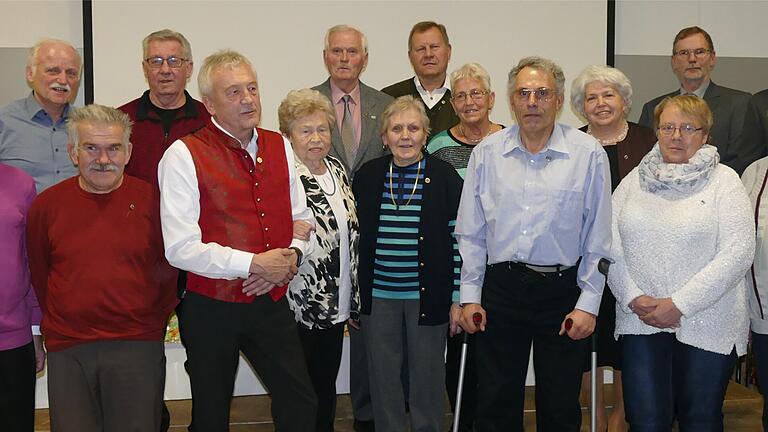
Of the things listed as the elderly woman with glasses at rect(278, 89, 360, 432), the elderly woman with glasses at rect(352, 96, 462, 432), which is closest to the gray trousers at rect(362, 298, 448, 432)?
the elderly woman with glasses at rect(352, 96, 462, 432)

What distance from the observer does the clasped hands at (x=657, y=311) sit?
3104 mm

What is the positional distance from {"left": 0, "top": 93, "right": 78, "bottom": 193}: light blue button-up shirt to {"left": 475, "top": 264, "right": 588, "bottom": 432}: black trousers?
6.56 feet

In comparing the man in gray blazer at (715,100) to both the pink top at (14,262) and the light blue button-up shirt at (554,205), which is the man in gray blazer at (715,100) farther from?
the pink top at (14,262)

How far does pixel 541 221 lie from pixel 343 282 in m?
0.91

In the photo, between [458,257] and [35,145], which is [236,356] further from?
[35,145]

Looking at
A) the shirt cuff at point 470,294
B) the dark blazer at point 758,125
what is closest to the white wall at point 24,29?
the shirt cuff at point 470,294

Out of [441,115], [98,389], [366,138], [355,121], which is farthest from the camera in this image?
[441,115]

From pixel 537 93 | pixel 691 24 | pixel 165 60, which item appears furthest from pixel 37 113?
pixel 691 24

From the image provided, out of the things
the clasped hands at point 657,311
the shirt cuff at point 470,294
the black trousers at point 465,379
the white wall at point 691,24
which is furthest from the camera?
the white wall at point 691,24

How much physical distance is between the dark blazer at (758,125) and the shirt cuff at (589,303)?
1858mm

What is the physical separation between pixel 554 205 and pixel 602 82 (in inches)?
37.3

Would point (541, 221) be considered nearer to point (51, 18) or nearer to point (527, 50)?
point (527, 50)

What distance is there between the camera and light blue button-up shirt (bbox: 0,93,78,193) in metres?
3.71

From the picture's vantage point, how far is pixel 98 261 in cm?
287
